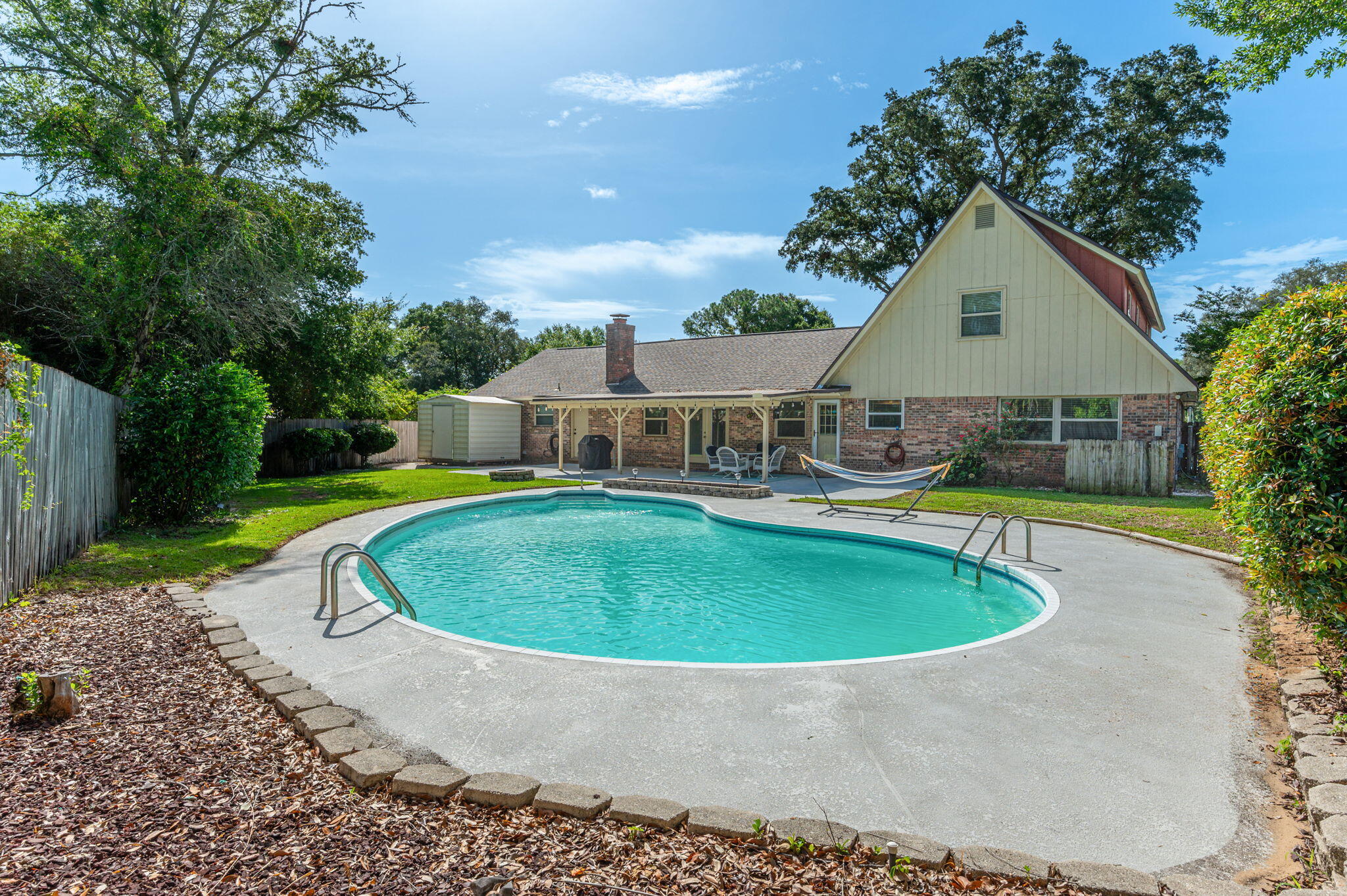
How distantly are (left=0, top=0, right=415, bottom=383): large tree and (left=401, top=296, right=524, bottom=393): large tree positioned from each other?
28869mm

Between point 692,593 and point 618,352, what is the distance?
1637 centimetres

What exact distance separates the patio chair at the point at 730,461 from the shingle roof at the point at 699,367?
2302 mm

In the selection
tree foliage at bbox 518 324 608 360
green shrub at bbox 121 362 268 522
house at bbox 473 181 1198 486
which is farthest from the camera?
tree foliage at bbox 518 324 608 360

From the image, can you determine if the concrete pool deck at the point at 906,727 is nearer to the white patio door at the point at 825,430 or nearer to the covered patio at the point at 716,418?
the covered patio at the point at 716,418

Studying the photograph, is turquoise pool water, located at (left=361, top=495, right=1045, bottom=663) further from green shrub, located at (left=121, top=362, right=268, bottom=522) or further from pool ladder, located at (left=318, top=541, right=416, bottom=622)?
green shrub, located at (left=121, top=362, right=268, bottom=522)

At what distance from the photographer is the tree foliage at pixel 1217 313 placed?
83.8 feet

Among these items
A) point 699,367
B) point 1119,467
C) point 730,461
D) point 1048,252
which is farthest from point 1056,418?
point 699,367

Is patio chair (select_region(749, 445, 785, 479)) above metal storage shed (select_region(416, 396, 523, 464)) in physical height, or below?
below

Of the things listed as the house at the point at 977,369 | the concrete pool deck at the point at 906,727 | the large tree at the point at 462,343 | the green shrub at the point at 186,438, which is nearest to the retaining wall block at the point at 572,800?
the concrete pool deck at the point at 906,727

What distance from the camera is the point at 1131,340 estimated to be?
15086 mm

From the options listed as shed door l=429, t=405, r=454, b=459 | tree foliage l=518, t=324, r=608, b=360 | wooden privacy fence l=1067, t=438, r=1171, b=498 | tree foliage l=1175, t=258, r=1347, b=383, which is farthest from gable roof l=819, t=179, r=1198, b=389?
tree foliage l=518, t=324, r=608, b=360

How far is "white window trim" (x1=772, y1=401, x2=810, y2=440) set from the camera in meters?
19.7

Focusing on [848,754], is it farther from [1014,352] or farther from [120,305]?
[1014,352]

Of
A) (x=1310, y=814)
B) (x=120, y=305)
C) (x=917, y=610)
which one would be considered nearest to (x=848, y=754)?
(x=1310, y=814)
